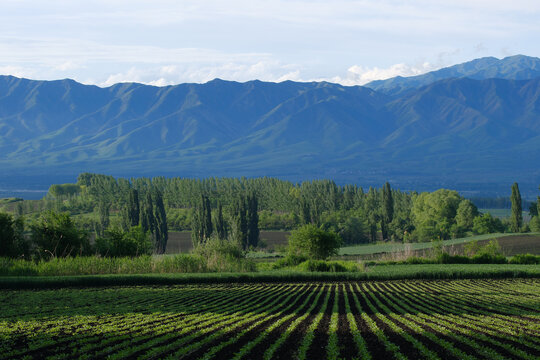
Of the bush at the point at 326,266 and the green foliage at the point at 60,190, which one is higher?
the green foliage at the point at 60,190

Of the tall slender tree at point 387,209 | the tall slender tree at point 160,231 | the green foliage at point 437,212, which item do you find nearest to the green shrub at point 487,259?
the green foliage at point 437,212

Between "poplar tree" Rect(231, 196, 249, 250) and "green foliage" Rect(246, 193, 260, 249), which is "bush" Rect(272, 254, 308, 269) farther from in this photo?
"green foliage" Rect(246, 193, 260, 249)

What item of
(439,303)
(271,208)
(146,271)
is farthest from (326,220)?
(439,303)

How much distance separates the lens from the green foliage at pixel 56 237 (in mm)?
62406

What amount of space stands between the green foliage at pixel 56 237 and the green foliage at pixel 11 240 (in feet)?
4.24

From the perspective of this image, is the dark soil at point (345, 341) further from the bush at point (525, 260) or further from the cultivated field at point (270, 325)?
the bush at point (525, 260)

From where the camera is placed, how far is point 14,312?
2864 cm

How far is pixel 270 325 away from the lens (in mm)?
24016

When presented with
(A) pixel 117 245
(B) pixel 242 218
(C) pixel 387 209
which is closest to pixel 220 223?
(B) pixel 242 218

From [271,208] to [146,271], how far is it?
100 meters

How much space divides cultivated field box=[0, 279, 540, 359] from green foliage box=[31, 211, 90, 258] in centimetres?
2281

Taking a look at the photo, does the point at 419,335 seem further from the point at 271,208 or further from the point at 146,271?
the point at 271,208

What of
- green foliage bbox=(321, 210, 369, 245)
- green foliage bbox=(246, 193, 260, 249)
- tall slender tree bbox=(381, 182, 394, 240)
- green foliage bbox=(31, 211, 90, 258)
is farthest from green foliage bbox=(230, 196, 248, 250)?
green foliage bbox=(31, 211, 90, 258)

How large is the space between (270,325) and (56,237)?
4511cm
